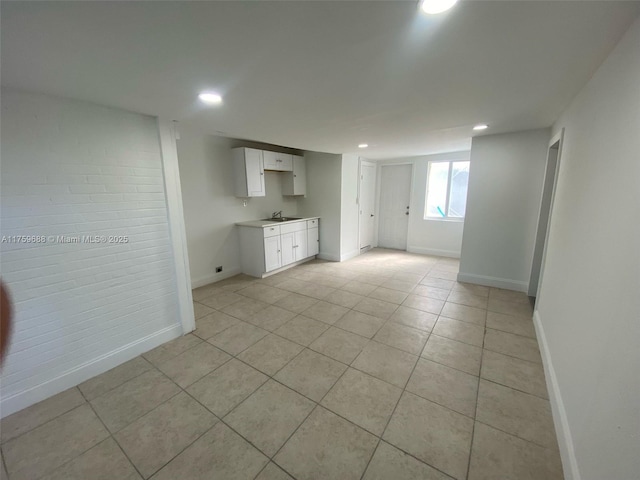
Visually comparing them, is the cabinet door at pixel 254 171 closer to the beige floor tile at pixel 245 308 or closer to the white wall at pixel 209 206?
the white wall at pixel 209 206

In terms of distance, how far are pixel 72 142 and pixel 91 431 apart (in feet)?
6.66

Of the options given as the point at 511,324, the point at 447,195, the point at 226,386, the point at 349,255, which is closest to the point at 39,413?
the point at 226,386

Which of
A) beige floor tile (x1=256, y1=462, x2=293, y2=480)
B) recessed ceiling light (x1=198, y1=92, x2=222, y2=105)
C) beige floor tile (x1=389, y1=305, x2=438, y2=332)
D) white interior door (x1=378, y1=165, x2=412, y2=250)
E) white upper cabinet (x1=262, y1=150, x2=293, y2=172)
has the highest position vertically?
recessed ceiling light (x1=198, y1=92, x2=222, y2=105)

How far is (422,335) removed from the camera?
101 inches

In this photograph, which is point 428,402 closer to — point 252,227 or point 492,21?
point 492,21

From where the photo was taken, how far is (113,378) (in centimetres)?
207

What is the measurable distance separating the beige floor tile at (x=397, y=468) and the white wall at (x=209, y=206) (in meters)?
3.43

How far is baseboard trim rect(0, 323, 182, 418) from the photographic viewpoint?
1749 millimetres

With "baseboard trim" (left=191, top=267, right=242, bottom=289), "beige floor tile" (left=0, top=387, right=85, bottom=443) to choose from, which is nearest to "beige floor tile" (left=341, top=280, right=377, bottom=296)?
"baseboard trim" (left=191, top=267, right=242, bottom=289)

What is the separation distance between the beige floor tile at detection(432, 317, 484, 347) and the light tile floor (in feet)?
0.06

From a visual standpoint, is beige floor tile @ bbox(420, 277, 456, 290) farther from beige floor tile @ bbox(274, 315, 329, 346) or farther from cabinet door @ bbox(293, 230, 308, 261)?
cabinet door @ bbox(293, 230, 308, 261)

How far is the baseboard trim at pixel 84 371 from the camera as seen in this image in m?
1.75

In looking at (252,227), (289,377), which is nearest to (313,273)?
(252,227)

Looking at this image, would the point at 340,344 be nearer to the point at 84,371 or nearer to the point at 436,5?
the point at 84,371
